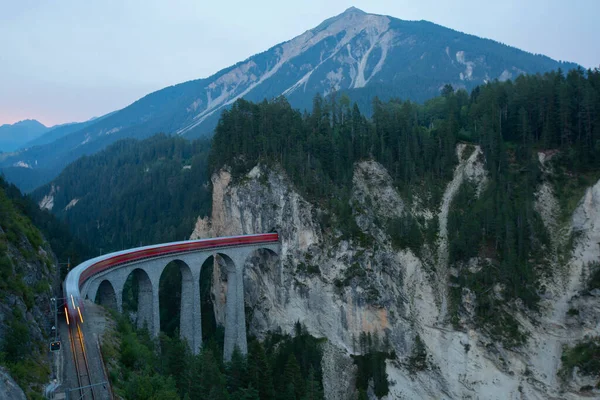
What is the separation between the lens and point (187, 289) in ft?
151

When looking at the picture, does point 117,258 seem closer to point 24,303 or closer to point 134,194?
point 24,303

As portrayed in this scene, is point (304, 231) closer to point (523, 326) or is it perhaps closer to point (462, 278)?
point (462, 278)

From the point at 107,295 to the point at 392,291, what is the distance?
29256 millimetres

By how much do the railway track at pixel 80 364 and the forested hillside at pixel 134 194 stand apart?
47462 millimetres

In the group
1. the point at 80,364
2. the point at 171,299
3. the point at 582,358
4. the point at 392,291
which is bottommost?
the point at 582,358

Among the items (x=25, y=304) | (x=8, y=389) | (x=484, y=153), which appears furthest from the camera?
(x=484, y=153)

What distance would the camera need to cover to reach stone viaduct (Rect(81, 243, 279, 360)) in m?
37.8

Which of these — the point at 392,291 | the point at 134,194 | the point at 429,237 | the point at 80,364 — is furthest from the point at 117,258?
the point at 134,194

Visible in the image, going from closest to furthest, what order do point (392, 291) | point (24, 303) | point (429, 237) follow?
point (24, 303), point (392, 291), point (429, 237)

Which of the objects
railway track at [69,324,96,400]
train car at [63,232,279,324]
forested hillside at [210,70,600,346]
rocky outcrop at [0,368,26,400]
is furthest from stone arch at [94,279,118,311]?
forested hillside at [210,70,600,346]

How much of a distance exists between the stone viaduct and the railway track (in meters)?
7.79

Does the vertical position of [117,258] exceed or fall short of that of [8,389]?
it exceeds it

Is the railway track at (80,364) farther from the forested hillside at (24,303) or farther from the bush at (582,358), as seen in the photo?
the bush at (582,358)

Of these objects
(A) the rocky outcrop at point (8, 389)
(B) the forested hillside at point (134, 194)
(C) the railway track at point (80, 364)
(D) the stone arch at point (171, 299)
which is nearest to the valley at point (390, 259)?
(D) the stone arch at point (171, 299)
